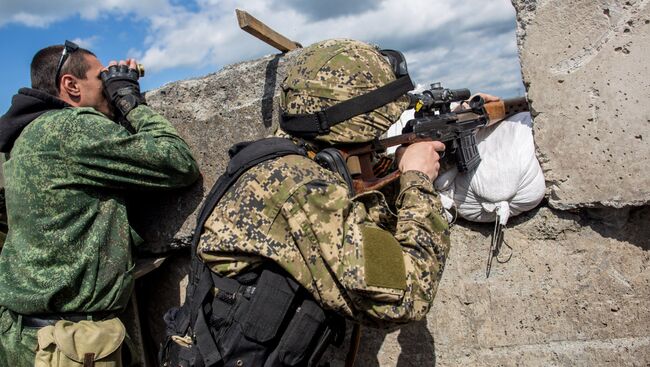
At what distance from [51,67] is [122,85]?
327mm

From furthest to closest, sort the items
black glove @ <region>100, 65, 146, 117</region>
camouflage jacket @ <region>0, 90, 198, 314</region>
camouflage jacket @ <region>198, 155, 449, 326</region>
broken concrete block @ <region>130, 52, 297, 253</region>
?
broken concrete block @ <region>130, 52, 297, 253</region> < black glove @ <region>100, 65, 146, 117</region> < camouflage jacket @ <region>0, 90, 198, 314</region> < camouflage jacket @ <region>198, 155, 449, 326</region>

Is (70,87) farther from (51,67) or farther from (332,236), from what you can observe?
(332,236)

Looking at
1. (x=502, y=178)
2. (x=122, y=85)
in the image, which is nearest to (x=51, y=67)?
(x=122, y=85)

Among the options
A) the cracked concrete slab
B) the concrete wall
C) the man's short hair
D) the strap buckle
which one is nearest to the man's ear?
the man's short hair

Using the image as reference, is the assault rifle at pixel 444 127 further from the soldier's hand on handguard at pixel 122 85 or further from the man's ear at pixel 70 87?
the man's ear at pixel 70 87

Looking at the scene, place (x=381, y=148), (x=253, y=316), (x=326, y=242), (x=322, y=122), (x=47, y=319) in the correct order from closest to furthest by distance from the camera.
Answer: (x=326, y=242), (x=253, y=316), (x=322, y=122), (x=381, y=148), (x=47, y=319)

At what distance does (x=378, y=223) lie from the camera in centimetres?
232

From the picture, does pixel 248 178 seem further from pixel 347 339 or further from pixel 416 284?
pixel 347 339

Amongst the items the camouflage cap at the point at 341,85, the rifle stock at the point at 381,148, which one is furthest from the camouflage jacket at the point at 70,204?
the rifle stock at the point at 381,148

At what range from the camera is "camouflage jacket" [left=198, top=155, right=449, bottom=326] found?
191cm

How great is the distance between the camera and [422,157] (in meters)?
2.35

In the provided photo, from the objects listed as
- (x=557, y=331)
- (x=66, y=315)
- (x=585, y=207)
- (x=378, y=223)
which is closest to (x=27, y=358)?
(x=66, y=315)

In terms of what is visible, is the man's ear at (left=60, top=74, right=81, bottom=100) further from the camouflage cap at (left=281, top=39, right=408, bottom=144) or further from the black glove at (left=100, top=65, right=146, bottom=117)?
the camouflage cap at (left=281, top=39, right=408, bottom=144)

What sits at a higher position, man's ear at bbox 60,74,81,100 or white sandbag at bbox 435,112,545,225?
man's ear at bbox 60,74,81,100
